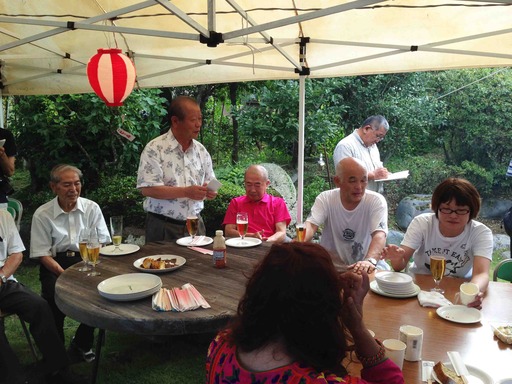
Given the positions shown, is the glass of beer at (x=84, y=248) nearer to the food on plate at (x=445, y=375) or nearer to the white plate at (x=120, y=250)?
the white plate at (x=120, y=250)

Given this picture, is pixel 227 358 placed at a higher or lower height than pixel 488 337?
higher

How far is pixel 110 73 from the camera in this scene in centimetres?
316

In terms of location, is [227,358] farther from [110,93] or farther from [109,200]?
[109,200]

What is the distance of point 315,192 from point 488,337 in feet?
21.3

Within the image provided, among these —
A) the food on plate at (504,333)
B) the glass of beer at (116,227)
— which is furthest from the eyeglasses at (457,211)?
the glass of beer at (116,227)

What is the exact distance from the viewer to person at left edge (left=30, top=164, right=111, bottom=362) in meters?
3.14

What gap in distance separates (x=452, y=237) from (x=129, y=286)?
6.37ft

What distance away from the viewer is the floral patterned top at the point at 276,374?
3.68ft

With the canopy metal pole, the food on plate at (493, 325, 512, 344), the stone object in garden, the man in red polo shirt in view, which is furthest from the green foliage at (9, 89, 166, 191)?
the food on plate at (493, 325, 512, 344)

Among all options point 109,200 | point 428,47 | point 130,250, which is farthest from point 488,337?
point 109,200

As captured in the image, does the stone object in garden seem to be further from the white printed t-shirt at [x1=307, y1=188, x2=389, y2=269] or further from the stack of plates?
the stack of plates

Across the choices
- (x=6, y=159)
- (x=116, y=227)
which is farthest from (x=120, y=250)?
(x=6, y=159)

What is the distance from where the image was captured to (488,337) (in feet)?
5.65

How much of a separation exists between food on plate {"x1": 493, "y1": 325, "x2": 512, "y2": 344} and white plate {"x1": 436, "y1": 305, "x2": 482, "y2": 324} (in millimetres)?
117
